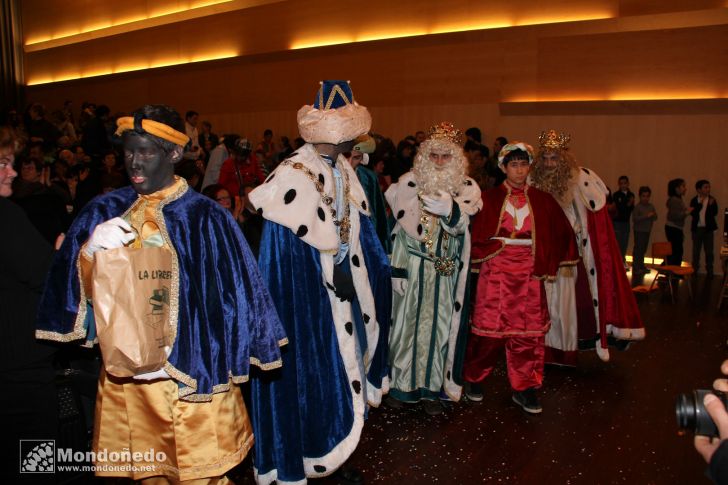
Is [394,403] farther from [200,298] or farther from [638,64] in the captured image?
[638,64]

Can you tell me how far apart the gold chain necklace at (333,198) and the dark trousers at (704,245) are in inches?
349

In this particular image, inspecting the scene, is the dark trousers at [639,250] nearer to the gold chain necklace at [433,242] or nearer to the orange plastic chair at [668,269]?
the orange plastic chair at [668,269]

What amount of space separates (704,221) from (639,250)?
1089 mm

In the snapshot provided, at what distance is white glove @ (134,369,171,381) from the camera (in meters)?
2.35

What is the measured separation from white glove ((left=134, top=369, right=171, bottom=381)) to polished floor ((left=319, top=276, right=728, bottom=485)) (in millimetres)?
1829

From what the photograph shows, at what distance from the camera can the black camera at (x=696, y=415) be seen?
5.46 feet

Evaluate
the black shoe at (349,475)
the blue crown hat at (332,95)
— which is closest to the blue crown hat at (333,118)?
the blue crown hat at (332,95)

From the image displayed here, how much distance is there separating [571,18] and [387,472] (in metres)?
9.93

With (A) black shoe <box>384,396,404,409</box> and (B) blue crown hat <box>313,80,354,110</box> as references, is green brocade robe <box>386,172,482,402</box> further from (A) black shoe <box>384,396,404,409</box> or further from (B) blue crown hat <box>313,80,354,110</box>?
(B) blue crown hat <box>313,80,354,110</box>

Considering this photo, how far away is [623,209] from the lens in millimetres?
10852

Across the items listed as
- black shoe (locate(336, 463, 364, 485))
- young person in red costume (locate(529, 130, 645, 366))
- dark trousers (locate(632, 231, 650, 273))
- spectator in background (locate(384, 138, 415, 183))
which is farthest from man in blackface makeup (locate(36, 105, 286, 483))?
dark trousers (locate(632, 231, 650, 273))

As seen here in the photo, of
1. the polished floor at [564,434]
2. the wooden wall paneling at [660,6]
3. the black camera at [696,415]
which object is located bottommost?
the polished floor at [564,434]

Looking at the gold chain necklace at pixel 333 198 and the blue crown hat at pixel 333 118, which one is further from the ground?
the blue crown hat at pixel 333 118

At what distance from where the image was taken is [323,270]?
3.41 m
